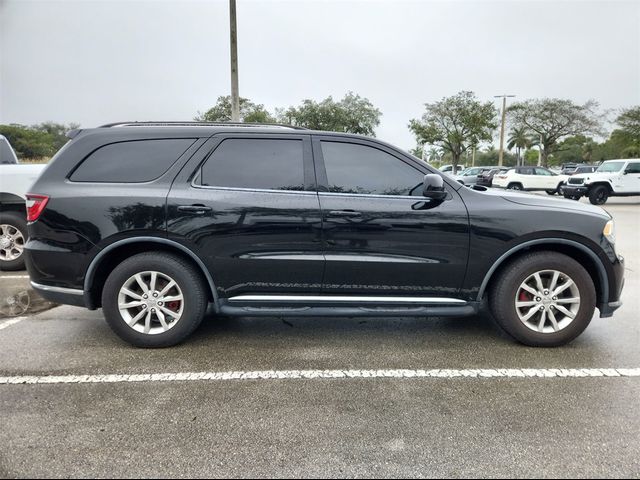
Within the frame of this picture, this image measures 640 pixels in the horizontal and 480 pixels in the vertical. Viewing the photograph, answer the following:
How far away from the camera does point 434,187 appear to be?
3.48m

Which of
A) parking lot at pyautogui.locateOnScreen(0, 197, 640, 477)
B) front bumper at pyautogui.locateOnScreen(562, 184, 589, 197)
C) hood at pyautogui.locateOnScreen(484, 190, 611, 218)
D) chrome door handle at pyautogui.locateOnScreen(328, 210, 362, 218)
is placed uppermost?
hood at pyautogui.locateOnScreen(484, 190, 611, 218)

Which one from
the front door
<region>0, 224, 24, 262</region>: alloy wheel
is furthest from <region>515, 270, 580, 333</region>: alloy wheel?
<region>0, 224, 24, 262</region>: alloy wheel

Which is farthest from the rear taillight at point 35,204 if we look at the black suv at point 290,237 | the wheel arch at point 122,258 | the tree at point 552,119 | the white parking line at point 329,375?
the tree at point 552,119

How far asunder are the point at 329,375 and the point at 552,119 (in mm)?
49315

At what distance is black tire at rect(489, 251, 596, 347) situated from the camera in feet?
11.8

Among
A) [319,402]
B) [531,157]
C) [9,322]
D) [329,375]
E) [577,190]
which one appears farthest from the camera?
[531,157]

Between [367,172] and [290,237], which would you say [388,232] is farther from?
[290,237]

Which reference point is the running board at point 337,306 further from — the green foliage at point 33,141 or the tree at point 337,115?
the tree at point 337,115

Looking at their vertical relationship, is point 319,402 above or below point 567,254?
below

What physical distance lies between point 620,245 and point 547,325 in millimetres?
6121

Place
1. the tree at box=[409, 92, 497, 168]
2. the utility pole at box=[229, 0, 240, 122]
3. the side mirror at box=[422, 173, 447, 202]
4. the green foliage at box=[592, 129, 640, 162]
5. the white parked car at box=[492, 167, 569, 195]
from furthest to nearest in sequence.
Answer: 1. the green foliage at box=[592, 129, 640, 162]
2. the tree at box=[409, 92, 497, 168]
3. the white parked car at box=[492, 167, 569, 195]
4. the utility pole at box=[229, 0, 240, 122]
5. the side mirror at box=[422, 173, 447, 202]

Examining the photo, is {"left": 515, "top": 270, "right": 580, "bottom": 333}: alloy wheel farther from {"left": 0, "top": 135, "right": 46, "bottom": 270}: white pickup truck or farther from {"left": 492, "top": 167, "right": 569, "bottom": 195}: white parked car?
{"left": 492, "top": 167, "right": 569, "bottom": 195}: white parked car

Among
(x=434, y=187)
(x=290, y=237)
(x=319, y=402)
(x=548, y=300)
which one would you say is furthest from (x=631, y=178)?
(x=319, y=402)

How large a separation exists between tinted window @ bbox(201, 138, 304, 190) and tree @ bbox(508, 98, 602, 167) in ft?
158
